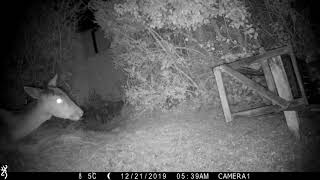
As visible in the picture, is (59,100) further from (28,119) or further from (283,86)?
(283,86)

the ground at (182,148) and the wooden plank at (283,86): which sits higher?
the wooden plank at (283,86)

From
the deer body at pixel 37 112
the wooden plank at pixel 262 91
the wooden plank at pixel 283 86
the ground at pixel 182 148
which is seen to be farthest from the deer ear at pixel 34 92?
the wooden plank at pixel 283 86

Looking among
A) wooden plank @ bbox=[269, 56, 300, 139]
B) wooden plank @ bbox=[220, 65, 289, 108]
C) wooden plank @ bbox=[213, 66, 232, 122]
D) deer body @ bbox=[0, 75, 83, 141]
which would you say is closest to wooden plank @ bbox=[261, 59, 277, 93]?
wooden plank @ bbox=[269, 56, 300, 139]

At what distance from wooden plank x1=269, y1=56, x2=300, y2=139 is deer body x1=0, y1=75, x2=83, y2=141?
5.23 m

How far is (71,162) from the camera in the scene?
5.73 meters

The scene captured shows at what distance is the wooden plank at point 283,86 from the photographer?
4855 mm

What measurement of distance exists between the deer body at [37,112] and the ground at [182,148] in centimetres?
54

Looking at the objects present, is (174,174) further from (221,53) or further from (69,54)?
(69,54)

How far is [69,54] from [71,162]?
981cm

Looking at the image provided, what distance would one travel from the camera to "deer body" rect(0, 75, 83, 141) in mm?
5734

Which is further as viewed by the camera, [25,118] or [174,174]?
[25,118]

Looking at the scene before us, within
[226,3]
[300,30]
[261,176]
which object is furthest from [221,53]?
[261,176]

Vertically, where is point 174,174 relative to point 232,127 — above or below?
below

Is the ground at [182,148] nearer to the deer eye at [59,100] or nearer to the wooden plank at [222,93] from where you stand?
the wooden plank at [222,93]
